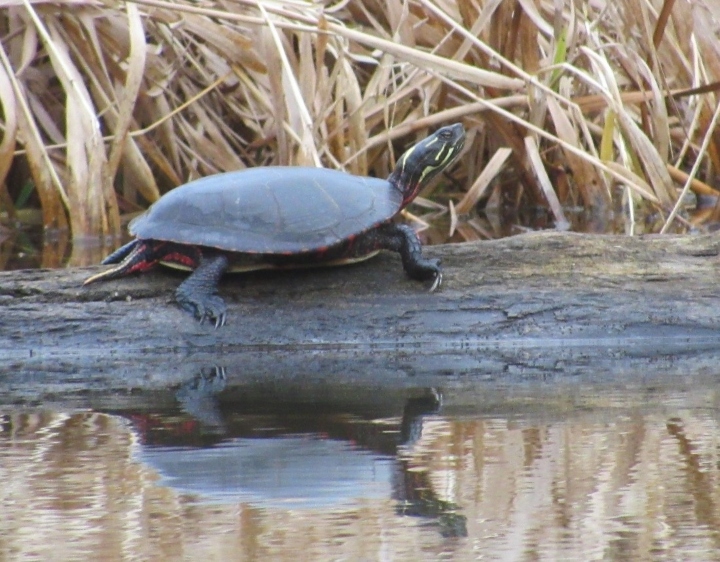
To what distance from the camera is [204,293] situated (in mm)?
3496

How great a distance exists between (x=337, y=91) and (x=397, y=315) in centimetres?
245

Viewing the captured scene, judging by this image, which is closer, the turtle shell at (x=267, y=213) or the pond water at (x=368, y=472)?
the pond water at (x=368, y=472)

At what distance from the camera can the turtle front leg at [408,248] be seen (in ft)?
11.7

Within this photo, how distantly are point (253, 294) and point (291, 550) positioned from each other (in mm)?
2031

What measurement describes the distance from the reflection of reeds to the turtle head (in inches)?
36.2

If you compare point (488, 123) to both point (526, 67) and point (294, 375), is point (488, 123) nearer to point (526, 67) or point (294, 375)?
point (526, 67)

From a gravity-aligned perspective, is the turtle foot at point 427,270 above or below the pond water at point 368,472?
above

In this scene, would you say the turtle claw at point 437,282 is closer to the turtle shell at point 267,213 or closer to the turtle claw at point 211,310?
the turtle shell at point 267,213

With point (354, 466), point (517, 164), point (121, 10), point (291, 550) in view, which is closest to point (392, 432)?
point (354, 466)

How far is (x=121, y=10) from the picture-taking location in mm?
5863

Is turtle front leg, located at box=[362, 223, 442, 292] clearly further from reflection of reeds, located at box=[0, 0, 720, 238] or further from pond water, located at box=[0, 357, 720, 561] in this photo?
reflection of reeds, located at box=[0, 0, 720, 238]

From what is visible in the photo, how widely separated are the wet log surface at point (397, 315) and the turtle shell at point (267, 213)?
0.19m

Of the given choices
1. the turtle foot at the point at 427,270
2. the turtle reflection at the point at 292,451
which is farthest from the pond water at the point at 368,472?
the turtle foot at the point at 427,270

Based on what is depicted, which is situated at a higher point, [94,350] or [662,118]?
[662,118]
